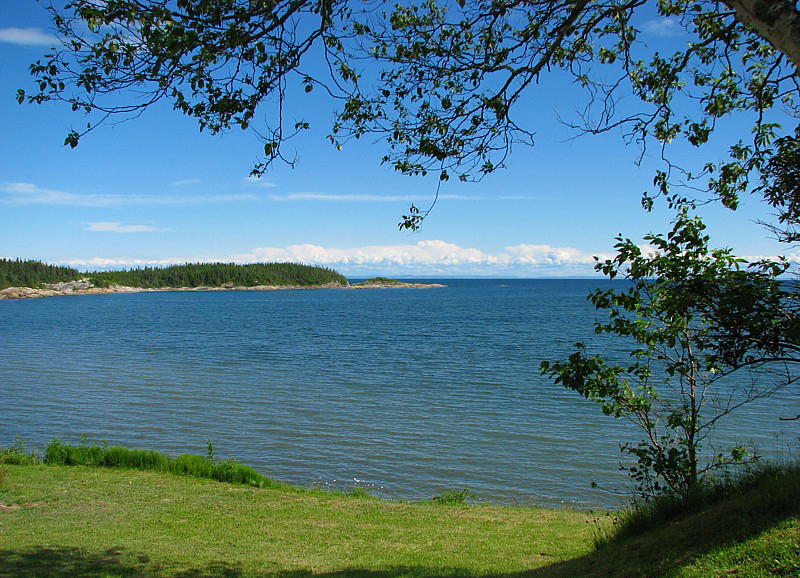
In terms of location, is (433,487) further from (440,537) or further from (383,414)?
(383,414)

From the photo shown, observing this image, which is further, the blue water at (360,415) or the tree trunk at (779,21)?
the blue water at (360,415)

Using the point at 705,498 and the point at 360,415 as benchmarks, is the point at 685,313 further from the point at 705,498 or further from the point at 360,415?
the point at 360,415

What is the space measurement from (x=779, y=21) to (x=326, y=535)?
839cm

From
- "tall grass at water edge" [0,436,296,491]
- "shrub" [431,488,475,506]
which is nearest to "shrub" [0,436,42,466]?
"tall grass at water edge" [0,436,296,491]

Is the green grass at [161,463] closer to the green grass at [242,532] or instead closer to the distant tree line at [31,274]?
the green grass at [242,532]

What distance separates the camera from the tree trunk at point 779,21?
432 cm

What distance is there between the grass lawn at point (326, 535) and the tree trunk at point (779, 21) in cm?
380

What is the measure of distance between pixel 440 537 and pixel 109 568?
4.56 m

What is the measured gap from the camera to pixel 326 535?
899 centimetres

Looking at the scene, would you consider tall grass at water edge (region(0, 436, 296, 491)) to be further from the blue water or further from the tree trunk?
the tree trunk

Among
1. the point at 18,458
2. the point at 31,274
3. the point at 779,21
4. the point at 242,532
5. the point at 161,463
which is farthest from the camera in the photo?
the point at 31,274

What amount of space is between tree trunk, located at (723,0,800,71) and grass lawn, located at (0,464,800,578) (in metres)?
3.80

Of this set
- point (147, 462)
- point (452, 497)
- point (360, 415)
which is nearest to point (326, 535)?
point (452, 497)

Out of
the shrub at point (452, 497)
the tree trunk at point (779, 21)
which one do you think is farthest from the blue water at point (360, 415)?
the tree trunk at point (779, 21)
